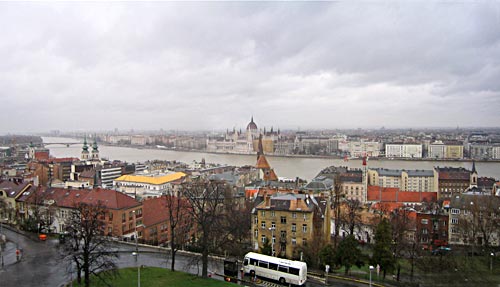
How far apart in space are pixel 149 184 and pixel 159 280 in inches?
643

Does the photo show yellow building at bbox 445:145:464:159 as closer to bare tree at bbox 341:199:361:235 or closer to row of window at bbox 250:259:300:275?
bare tree at bbox 341:199:361:235

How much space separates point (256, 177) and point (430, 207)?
45.4 ft

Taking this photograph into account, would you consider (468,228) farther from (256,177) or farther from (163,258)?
(256,177)

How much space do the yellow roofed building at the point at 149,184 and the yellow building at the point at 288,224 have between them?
40.4ft

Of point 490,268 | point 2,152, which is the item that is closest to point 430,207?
point 490,268

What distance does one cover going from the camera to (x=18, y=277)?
7891 mm

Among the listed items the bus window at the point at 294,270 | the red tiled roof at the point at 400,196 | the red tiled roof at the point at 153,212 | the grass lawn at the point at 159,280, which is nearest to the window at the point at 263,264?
the bus window at the point at 294,270

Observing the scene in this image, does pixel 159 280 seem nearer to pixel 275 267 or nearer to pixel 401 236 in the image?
pixel 275 267

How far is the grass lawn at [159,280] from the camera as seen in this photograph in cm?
743

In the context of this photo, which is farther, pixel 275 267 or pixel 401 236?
pixel 401 236

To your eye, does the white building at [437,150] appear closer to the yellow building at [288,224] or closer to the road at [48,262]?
the yellow building at [288,224]

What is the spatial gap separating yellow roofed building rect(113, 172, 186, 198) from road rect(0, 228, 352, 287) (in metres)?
11.4

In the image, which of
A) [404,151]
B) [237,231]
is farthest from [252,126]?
[237,231]

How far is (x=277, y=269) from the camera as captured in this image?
7.79 metres
